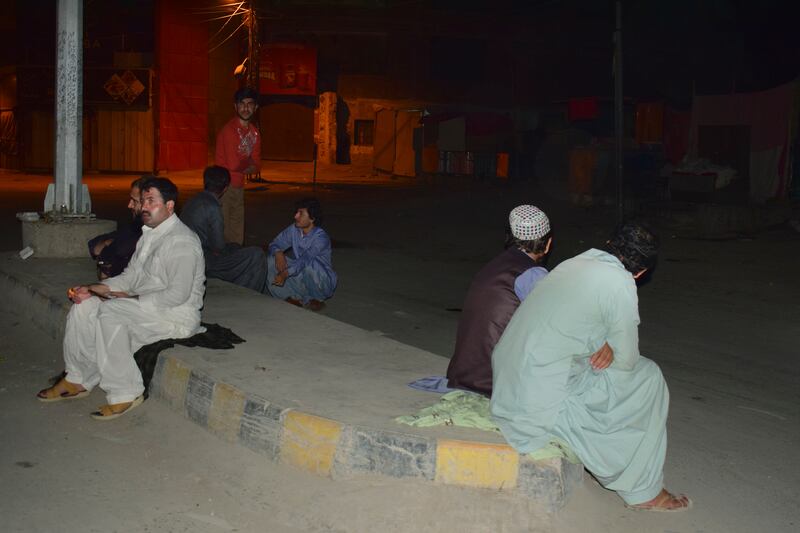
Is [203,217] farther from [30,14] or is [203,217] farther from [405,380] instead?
[30,14]

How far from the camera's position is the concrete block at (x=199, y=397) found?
5277mm

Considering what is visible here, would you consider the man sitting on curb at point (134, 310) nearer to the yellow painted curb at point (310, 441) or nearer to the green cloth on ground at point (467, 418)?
the yellow painted curb at point (310, 441)

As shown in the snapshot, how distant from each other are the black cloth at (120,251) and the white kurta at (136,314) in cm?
108

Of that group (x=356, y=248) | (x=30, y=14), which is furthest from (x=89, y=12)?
(x=356, y=248)

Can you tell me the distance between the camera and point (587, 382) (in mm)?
4301

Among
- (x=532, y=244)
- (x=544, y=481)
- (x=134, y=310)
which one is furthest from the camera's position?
(x=134, y=310)

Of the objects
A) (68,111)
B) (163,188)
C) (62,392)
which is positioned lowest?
(62,392)

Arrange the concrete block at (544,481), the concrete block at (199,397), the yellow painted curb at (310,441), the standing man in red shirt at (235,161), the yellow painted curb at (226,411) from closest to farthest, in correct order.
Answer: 1. the concrete block at (544,481)
2. the yellow painted curb at (310,441)
3. the yellow painted curb at (226,411)
4. the concrete block at (199,397)
5. the standing man in red shirt at (235,161)

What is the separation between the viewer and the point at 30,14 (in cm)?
3077

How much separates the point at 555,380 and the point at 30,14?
30.7m

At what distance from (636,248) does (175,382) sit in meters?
2.86

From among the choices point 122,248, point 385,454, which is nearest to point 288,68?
point 122,248

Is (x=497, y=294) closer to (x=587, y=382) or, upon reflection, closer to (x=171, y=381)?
(x=587, y=382)

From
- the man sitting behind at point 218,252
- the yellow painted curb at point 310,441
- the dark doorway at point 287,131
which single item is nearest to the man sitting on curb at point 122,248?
the man sitting behind at point 218,252
